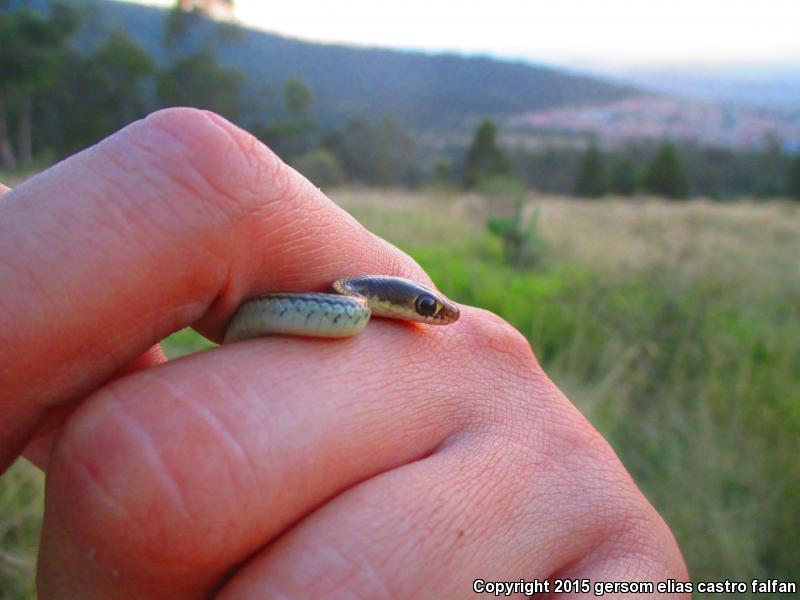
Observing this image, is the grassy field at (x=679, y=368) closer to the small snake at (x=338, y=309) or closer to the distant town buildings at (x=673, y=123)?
the small snake at (x=338, y=309)

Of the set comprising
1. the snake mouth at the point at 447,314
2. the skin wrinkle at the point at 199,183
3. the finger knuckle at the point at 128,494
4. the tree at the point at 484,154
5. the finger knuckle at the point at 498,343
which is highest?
the skin wrinkle at the point at 199,183

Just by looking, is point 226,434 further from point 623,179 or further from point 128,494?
point 623,179

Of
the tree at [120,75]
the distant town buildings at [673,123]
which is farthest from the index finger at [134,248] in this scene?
the distant town buildings at [673,123]

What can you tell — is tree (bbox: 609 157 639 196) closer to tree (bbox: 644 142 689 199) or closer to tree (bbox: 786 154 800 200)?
tree (bbox: 644 142 689 199)

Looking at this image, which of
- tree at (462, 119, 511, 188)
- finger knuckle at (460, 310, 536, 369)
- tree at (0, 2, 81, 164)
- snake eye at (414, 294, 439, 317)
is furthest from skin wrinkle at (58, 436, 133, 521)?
tree at (462, 119, 511, 188)

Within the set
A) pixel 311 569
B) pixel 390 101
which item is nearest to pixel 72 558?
pixel 311 569
